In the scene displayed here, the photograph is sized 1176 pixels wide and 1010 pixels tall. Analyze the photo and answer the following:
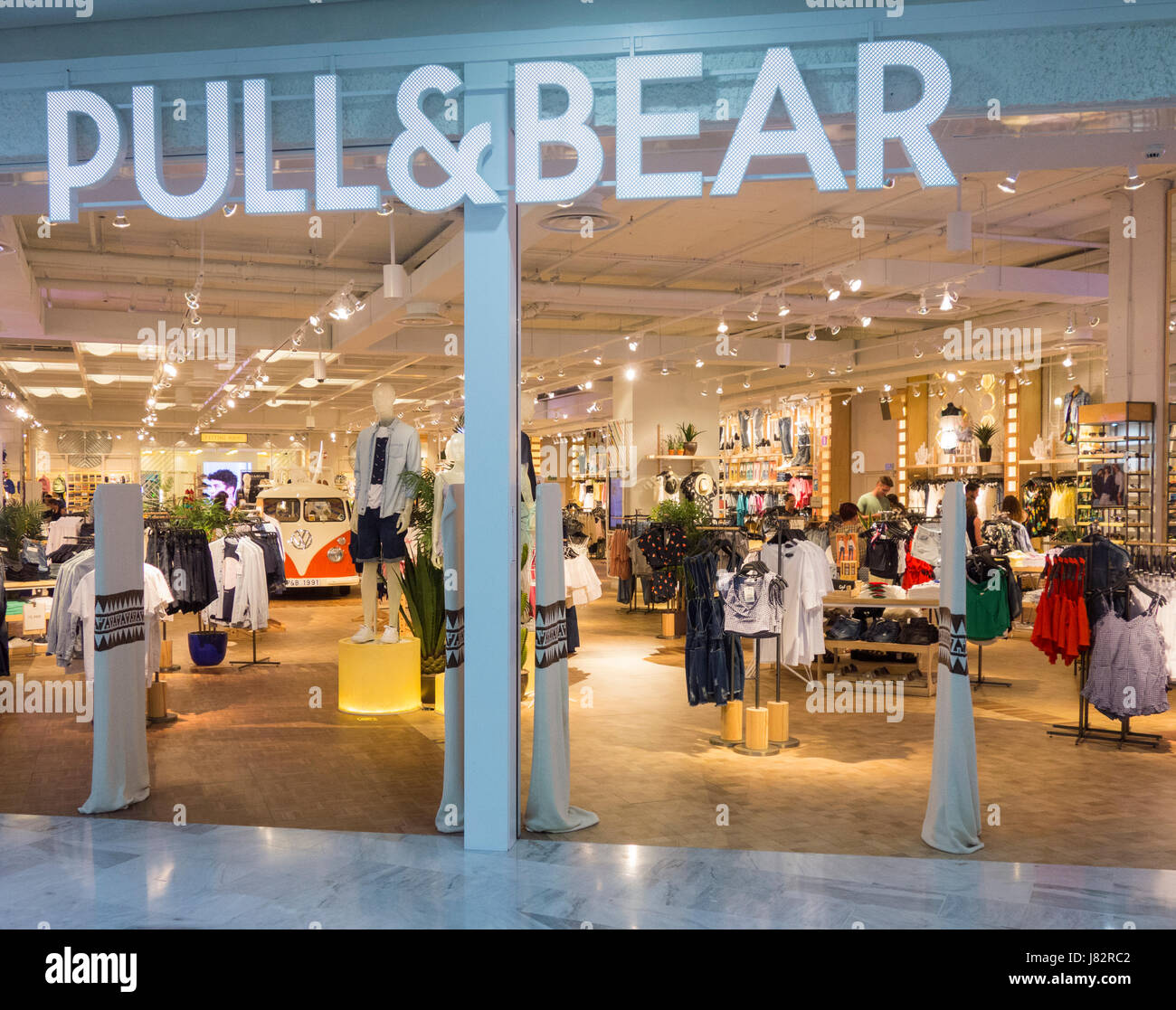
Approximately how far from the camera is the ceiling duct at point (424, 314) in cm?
1130

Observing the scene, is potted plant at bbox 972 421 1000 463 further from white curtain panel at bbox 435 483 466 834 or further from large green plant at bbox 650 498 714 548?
white curtain panel at bbox 435 483 466 834

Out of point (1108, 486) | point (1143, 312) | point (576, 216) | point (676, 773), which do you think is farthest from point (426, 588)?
point (1143, 312)

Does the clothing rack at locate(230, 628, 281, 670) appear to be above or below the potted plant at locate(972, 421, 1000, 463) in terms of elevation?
below

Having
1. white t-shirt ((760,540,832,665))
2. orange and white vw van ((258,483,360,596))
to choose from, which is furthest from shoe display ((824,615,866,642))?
orange and white vw van ((258,483,360,596))

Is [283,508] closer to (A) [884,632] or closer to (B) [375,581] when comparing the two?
(B) [375,581]

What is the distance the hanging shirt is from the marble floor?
10.5 ft

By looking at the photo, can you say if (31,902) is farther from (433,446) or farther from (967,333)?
(433,446)

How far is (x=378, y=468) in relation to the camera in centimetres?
736

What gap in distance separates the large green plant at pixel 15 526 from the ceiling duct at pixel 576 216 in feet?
20.3

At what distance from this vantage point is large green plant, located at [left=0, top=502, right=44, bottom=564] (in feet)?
32.7

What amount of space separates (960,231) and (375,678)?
5579 mm
